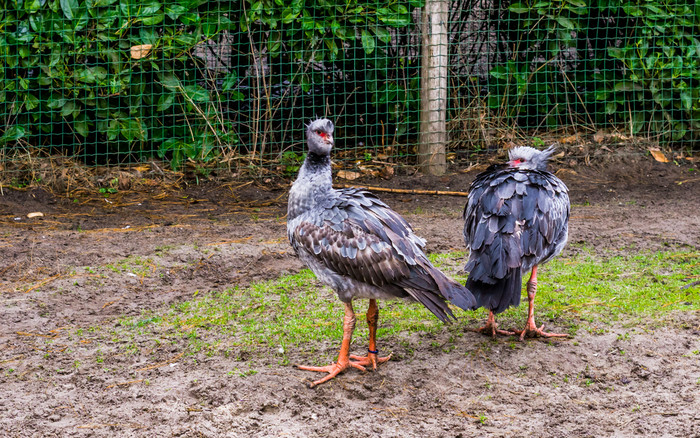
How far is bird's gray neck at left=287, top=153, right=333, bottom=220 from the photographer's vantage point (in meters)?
4.12

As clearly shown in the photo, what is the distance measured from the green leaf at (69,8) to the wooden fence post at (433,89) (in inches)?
138

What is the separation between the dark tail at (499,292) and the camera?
4.03 meters

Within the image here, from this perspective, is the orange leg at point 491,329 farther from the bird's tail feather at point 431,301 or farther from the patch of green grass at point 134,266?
the patch of green grass at point 134,266

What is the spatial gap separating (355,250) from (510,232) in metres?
0.96

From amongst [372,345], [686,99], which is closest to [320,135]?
[372,345]

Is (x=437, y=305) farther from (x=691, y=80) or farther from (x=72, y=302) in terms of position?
(x=691, y=80)

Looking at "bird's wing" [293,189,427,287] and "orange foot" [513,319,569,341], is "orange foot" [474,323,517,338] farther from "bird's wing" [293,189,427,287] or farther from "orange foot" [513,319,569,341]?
"bird's wing" [293,189,427,287]

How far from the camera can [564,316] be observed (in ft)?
15.5

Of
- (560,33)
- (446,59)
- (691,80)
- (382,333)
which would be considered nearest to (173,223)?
(382,333)

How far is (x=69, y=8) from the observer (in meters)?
7.15

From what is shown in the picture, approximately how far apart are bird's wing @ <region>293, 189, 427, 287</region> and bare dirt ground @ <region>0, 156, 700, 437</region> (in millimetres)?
586

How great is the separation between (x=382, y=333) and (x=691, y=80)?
577 cm

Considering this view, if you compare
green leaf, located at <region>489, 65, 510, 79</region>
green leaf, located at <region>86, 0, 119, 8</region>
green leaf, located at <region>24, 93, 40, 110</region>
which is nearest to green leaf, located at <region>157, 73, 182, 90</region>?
green leaf, located at <region>86, 0, 119, 8</region>

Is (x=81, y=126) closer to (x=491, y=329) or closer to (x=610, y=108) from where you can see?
(x=491, y=329)
